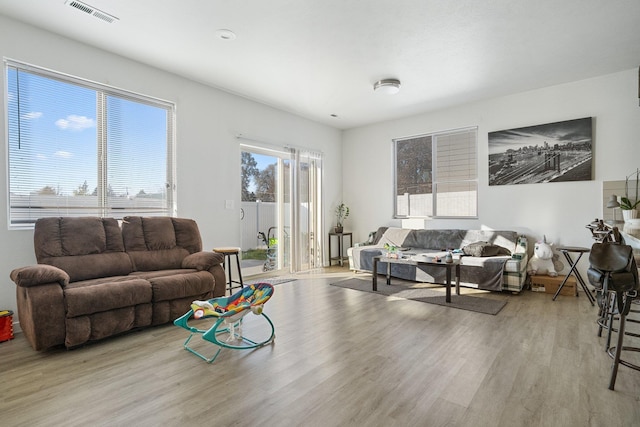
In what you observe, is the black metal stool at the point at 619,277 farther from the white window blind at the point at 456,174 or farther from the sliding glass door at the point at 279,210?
the sliding glass door at the point at 279,210

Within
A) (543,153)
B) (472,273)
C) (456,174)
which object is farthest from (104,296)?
(543,153)

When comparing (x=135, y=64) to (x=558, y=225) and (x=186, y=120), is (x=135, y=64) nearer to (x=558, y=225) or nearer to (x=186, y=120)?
(x=186, y=120)

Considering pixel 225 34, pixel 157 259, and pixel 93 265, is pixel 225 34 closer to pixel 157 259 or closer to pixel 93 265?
pixel 157 259

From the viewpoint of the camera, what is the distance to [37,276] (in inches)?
98.7

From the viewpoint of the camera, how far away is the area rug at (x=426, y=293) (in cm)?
375

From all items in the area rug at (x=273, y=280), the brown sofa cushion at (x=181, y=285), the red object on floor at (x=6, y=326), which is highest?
the brown sofa cushion at (x=181, y=285)

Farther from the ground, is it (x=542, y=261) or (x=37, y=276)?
(x=37, y=276)

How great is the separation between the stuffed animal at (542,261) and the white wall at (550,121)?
39cm

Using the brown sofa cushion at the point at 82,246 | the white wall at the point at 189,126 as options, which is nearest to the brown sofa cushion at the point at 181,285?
the brown sofa cushion at the point at 82,246

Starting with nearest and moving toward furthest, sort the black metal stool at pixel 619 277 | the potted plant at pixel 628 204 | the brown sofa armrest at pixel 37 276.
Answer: the black metal stool at pixel 619 277, the brown sofa armrest at pixel 37 276, the potted plant at pixel 628 204

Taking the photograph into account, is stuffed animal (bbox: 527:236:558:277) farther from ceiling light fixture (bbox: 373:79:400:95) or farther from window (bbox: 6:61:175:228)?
window (bbox: 6:61:175:228)

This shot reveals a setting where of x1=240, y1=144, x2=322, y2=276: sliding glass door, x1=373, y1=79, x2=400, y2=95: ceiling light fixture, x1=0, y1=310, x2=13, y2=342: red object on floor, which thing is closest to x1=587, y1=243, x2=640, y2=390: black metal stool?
x1=373, y1=79, x2=400, y2=95: ceiling light fixture

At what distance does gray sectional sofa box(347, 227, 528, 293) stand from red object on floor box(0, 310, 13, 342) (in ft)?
14.8

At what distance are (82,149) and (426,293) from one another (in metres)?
4.44
